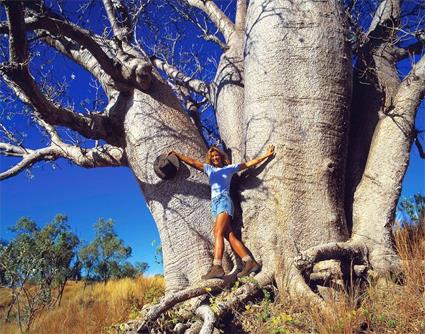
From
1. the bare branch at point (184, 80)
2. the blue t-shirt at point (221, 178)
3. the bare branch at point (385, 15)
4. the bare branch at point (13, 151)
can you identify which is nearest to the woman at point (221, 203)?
the blue t-shirt at point (221, 178)

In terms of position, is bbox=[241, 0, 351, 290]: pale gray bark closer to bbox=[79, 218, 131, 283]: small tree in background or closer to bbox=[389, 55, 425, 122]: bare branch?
bbox=[389, 55, 425, 122]: bare branch

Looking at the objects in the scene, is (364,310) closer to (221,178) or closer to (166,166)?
(221,178)

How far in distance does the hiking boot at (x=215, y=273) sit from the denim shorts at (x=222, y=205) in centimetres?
43

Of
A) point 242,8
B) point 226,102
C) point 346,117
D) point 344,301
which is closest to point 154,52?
point 242,8

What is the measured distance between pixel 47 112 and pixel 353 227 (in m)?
2.52

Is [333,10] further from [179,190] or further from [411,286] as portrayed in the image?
[411,286]

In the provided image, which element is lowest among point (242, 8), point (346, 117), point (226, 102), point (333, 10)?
point (346, 117)

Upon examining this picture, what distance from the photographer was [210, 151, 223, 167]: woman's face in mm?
3594

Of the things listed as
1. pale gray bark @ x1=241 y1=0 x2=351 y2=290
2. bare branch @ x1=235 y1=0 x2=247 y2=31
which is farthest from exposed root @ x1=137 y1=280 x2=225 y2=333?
bare branch @ x1=235 y1=0 x2=247 y2=31

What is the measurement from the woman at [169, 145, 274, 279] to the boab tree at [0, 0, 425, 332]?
9 centimetres

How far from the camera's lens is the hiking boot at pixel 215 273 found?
3039mm

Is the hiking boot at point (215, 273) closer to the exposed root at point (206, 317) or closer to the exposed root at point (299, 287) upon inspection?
the exposed root at point (206, 317)

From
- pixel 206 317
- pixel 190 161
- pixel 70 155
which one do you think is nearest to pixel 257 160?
pixel 190 161

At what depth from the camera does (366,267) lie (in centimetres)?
297
